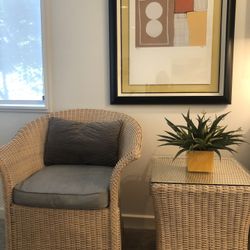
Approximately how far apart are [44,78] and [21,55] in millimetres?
305

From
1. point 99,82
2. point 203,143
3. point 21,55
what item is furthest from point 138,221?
point 21,55

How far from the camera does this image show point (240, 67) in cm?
200

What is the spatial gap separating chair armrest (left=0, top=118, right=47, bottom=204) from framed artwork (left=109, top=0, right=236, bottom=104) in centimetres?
57

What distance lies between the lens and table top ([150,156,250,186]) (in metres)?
1.53

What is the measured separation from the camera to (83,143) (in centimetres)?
192

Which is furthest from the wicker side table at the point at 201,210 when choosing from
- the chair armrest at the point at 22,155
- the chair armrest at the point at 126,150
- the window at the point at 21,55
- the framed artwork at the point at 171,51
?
the window at the point at 21,55

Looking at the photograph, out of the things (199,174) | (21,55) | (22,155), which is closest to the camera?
(199,174)

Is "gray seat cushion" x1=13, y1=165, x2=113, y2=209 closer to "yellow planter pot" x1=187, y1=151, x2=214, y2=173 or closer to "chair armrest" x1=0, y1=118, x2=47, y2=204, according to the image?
"chair armrest" x1=0, y1=118, x2=47, y2=204

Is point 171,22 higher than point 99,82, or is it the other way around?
point 171,22

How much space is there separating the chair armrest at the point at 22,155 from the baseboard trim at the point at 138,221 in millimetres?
759

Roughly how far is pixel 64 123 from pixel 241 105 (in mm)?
1201

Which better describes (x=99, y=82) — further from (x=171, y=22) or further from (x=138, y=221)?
(x=138, y=221)

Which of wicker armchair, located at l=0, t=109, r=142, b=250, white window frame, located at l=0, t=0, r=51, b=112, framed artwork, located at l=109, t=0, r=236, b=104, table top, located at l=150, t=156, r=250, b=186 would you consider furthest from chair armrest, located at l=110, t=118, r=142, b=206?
white window frame, located at l=0, t=0, r=51, b=112

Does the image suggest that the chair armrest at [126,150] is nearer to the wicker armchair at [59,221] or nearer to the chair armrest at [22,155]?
the wicker armchair at [59,221]
